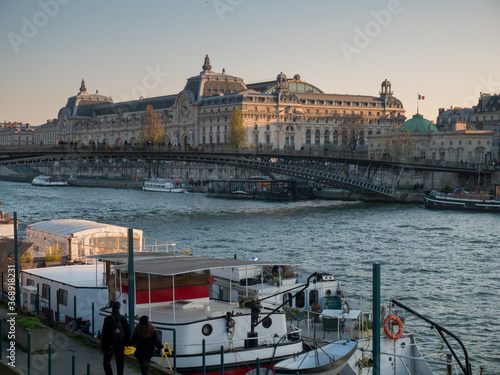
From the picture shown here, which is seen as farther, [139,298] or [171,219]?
[171,219]

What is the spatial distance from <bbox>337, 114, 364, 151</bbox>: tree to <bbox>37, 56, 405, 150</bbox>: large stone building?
36 centimetres

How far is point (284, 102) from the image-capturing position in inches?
4353

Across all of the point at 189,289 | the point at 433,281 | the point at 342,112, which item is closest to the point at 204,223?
the point at 433,281

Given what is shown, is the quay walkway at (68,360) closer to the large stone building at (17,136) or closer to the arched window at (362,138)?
the arched window at (362,138)

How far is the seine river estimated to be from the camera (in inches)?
873

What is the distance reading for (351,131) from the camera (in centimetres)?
10575

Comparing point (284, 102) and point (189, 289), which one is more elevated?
point (284, 102)

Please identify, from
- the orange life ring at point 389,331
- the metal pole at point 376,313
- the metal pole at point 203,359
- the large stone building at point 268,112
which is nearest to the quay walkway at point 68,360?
the metal pole at point 203,359

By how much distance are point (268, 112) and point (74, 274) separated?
304 feet

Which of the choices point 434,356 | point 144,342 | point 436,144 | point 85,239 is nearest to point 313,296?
point 434,356

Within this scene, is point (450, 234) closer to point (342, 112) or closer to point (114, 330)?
point (114, 330)

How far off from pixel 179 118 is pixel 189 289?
4287 inches

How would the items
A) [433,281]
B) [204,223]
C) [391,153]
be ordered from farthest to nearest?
[391,153], [204,223], [433,281]

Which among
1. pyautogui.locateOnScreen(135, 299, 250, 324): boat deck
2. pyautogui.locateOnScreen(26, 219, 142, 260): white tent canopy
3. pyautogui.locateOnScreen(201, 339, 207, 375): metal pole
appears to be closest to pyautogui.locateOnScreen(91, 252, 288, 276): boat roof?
pyautogui.locateOnScreen(135, 299, 250, 324): boat deck
